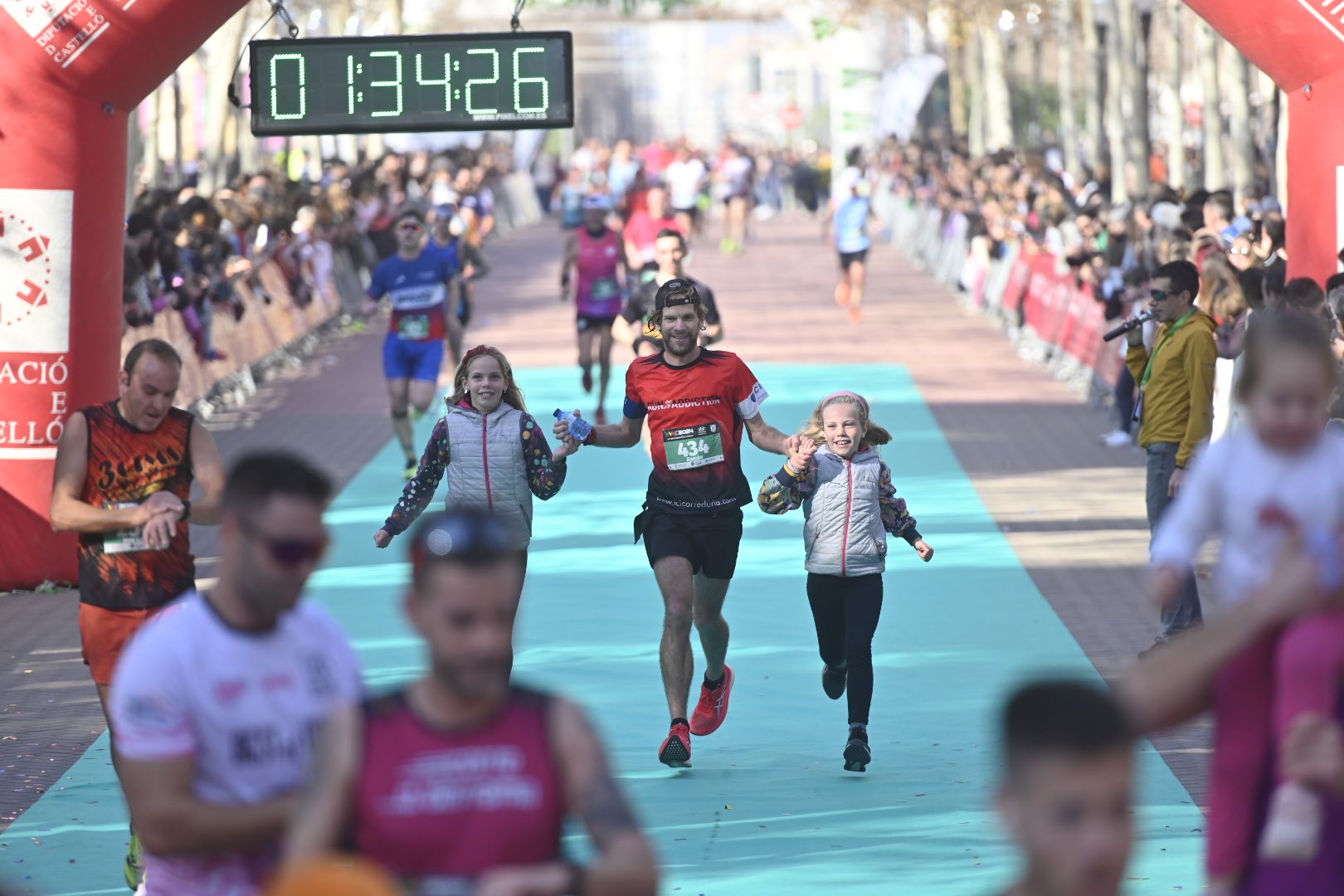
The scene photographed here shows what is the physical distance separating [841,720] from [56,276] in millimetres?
5560

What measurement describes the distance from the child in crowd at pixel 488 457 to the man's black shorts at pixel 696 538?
1.50 ft

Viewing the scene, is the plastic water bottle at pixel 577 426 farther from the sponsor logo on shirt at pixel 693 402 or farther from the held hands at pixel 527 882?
the held hands at pixel 527 882

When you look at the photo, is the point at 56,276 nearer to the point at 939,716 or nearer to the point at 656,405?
the point at 656,405

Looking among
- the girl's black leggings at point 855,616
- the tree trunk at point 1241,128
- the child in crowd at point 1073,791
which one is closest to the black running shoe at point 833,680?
the girl's black leggings at point 855,616

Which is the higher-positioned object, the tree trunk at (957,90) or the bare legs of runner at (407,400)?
the tree trunk at (957,90)

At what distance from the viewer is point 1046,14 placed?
39594 mm

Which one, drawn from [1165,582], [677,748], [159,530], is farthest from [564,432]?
[1165,582]

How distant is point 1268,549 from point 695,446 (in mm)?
5055

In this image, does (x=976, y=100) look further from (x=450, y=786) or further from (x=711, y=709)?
(x=450, y=786)

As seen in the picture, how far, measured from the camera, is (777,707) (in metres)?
10.1

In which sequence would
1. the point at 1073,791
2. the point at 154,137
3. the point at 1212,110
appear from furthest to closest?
1. the point at 154,137
2. the point at 1212,110
3. the point at 1073,791

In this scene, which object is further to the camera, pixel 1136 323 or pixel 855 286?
pixel 855 286

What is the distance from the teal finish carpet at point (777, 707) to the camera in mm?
7727

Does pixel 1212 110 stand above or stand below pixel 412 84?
above
